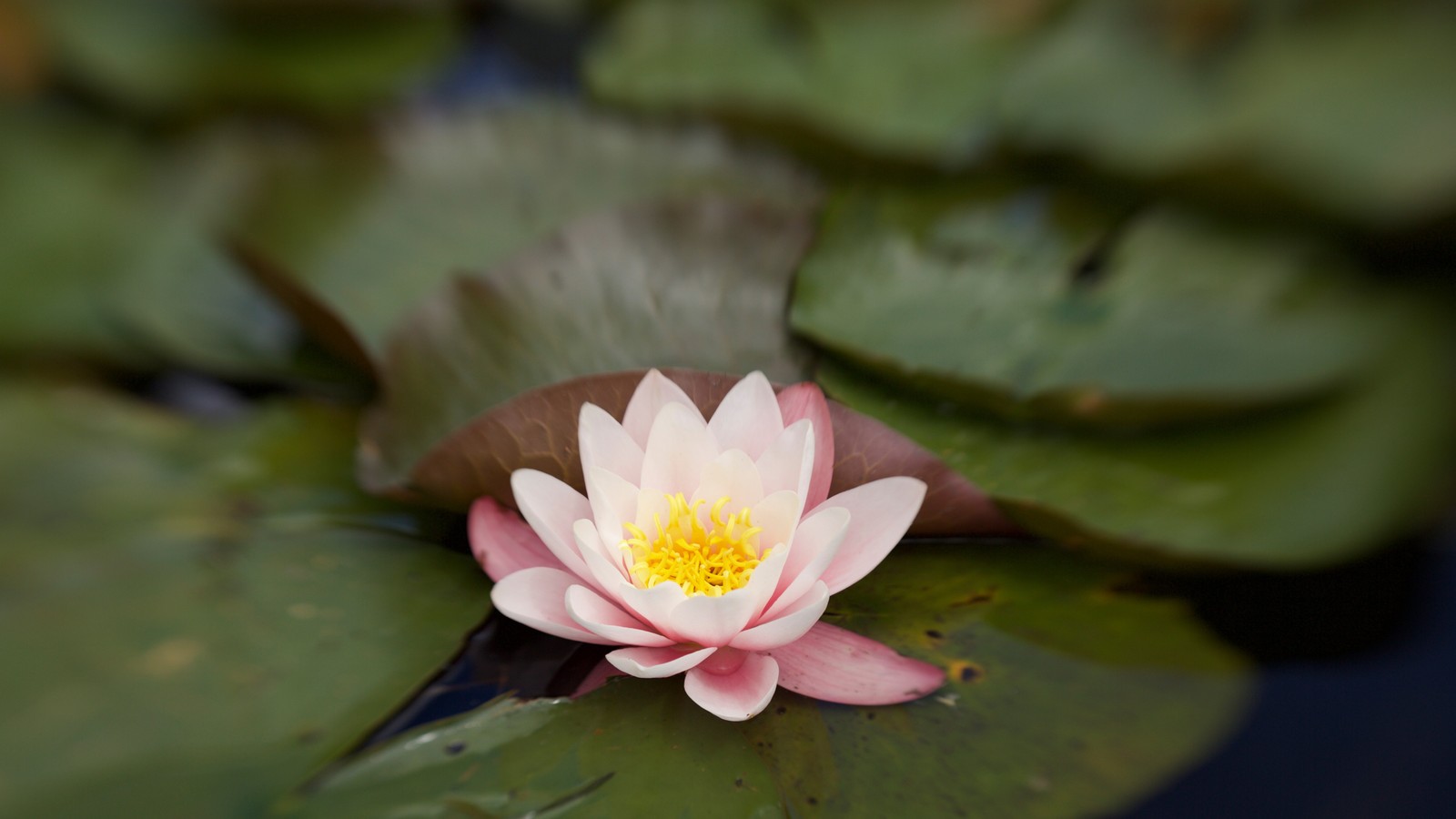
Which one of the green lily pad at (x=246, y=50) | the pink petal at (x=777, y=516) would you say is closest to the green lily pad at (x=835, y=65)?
the green lily pad at (x=246, y=50)

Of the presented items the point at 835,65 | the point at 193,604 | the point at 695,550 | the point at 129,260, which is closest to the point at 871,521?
the point at 695,550

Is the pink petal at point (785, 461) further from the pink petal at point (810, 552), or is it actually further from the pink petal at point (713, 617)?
the pink petal at point (713, 617)

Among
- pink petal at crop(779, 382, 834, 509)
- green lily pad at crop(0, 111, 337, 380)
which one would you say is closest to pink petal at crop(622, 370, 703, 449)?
pink petal at crop(779, 382, 834, 509)

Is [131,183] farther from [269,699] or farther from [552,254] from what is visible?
[269,699]

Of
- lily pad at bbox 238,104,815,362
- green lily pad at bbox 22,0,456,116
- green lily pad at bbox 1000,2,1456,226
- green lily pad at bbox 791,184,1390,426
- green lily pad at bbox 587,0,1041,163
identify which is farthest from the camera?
green lily pad at bbox 22,0,456,116

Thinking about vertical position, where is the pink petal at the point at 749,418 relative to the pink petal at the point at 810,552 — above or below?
above

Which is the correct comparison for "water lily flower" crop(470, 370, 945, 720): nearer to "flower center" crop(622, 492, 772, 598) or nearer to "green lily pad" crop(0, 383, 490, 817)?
"flower center" crop(622, 492, 772, 598)

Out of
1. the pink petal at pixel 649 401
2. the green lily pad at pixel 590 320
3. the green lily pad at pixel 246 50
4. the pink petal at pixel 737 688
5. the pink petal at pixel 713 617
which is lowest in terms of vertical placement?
the pink petal at pixel 737 688
